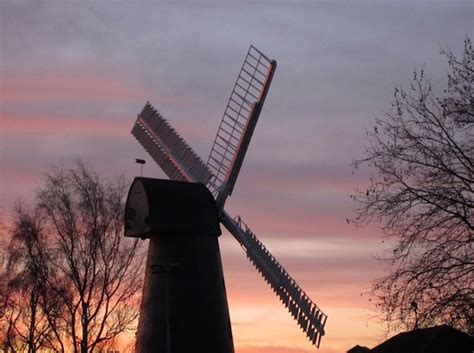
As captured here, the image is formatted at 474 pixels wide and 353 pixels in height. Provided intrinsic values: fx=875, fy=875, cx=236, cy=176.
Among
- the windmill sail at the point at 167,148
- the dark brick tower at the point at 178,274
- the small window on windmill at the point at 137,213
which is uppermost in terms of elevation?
the windmill sail at the point at 167,148

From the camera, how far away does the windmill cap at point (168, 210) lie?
27.9m

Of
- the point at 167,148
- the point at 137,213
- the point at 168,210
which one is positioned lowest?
the point at 168,210

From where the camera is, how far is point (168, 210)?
2802 cm

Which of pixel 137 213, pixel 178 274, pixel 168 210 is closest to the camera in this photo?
pixel 178 274

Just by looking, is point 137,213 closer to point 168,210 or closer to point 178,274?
point 168,210

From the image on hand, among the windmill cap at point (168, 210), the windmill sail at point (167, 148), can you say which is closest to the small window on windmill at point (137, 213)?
the windmill cap at point (168, 210)

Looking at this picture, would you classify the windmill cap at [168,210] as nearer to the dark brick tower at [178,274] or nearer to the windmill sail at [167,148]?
the dark brick tower at [178,274]

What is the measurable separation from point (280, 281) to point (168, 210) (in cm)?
576

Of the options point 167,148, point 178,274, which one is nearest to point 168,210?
point 178,274

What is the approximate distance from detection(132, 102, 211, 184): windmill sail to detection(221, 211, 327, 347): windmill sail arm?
2048mm

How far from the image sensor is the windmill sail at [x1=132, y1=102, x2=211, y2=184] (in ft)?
107

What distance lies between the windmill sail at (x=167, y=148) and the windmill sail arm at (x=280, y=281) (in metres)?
2.05

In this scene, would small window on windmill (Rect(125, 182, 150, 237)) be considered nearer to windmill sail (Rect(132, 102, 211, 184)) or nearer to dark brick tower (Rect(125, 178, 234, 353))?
dark brick tower (Rect(125, 178, 234, 353))

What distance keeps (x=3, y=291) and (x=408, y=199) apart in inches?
943
